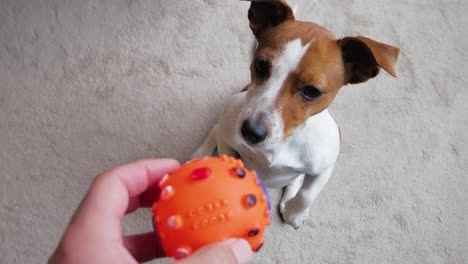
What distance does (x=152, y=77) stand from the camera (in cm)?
241

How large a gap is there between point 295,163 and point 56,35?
5.64 ft

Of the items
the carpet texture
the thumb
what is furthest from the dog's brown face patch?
the carpet texture

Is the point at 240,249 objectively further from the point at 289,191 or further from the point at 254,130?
the point at 289,191

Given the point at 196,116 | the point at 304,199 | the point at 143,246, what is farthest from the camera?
the point at 196,116

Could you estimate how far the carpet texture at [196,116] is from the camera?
2078 mm

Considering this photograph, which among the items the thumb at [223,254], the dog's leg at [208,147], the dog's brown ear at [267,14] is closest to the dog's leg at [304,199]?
the dog's leg at [208,147]

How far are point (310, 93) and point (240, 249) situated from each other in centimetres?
72

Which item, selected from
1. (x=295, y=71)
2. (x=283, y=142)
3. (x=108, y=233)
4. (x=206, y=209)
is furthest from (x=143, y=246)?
(x=295, y=71)

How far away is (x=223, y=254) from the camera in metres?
0.87

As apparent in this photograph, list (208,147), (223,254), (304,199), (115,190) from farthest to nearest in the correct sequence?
(208,147), (304,199), (115,190), (223,254)

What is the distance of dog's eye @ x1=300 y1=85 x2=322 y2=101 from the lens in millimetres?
1445

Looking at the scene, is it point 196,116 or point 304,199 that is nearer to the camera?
point 304,199

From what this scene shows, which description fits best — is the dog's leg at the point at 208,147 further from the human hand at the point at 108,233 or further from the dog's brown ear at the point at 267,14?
the human hand at the point at 108,233

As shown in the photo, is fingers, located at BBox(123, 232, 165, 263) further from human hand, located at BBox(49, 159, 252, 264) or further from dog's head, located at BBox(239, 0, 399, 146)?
dog's head, located at BBox(239, 0, 399, 146)
